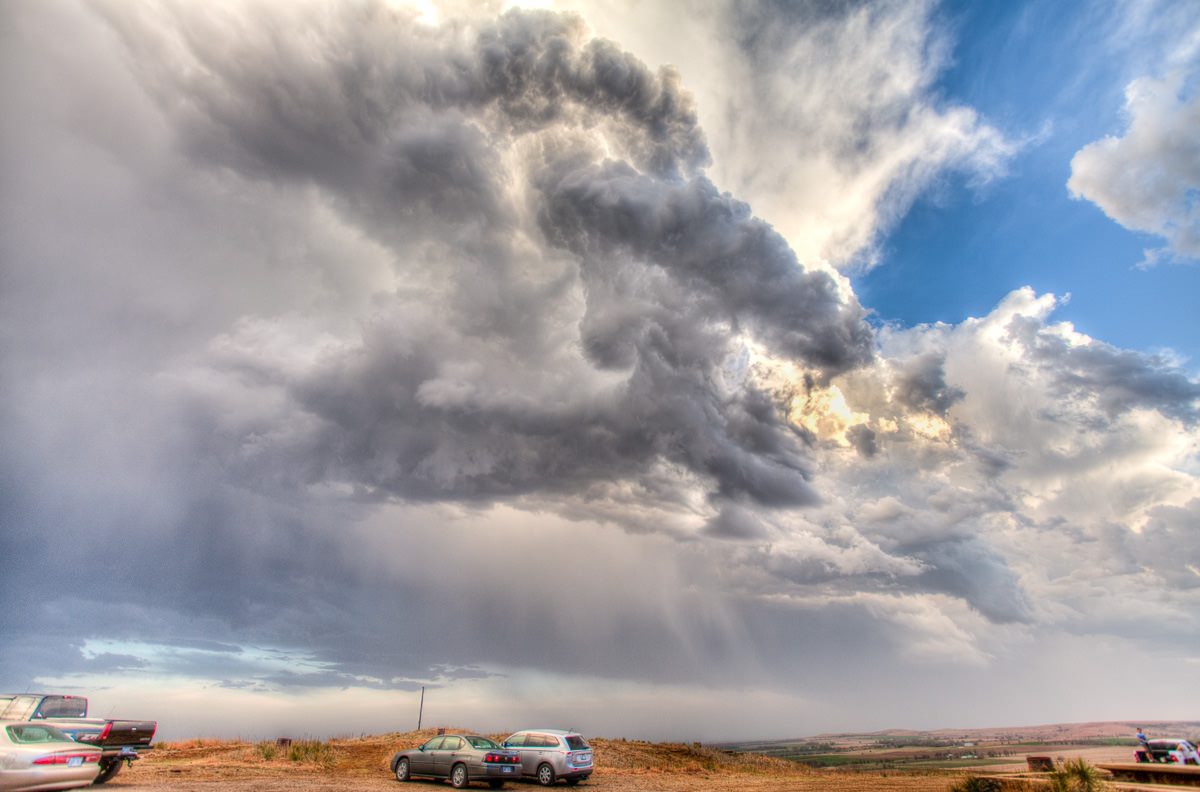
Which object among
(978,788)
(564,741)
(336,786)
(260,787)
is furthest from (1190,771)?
(260,787)

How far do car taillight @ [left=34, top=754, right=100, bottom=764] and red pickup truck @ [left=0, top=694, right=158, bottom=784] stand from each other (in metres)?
2.45

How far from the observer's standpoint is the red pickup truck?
18.9 m

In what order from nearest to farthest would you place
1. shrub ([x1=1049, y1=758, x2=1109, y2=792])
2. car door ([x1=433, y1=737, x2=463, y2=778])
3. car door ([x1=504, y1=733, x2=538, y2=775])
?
shrub ([x1=1049, y1=758, x2=1109, y2=792]) → car door ([x1=433, y1=737, x2=463, y2=778]) → car door ([x1=504, y1=733, x2=538, y2=775])

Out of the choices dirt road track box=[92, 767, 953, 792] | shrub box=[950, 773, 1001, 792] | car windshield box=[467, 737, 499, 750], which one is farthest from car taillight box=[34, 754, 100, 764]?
shrub box=[950, 773, 1001, 792]

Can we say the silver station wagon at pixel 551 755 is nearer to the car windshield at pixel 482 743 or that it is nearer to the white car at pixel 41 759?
the car windshield at pixel 482 743

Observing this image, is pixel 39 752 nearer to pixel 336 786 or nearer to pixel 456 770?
pixel 336 786

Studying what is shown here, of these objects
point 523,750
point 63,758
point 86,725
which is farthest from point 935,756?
point 63,758

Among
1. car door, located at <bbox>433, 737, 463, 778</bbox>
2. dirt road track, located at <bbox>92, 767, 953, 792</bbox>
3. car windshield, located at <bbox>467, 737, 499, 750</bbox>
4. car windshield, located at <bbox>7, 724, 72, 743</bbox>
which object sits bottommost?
dirt road track, located at <bbox>92, 767, 953, 792</bbox>

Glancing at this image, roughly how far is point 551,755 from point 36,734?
1561 cm

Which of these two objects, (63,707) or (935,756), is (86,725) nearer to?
(63,707)

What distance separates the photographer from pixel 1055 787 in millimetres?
14516

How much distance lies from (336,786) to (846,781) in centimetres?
2393

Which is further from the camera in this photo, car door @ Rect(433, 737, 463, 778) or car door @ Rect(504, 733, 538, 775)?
car door @ Rect(504, 733, 538, 775)

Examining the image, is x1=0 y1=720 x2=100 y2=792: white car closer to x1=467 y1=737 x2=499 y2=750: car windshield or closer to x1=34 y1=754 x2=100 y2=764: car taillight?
x1=34 y1=754 x2=100 y2=764: car taillight
